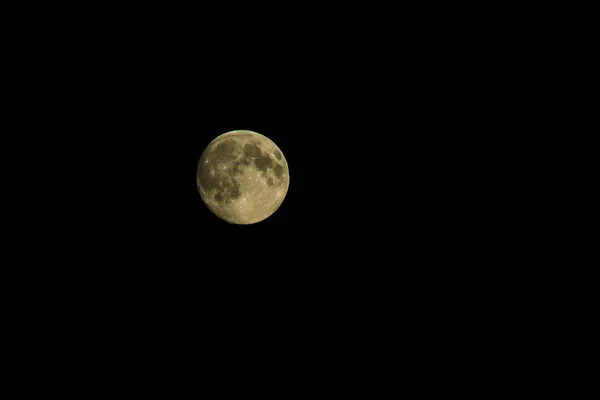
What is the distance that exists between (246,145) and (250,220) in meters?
0.84

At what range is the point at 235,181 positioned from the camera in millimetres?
3736

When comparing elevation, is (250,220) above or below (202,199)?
below

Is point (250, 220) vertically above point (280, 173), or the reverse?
point (280, 173)

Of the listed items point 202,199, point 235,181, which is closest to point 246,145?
point 235,181

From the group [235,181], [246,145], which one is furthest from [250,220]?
[246,145]

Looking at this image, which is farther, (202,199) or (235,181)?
(202,199)

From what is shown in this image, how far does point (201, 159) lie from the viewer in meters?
4.05

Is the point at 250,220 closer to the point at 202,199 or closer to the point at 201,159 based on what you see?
the point at 202,199

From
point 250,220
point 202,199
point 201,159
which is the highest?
point 201,159

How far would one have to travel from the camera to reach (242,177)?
372 cm

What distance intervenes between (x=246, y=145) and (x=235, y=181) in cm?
42

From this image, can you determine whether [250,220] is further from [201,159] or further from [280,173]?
[201,159]

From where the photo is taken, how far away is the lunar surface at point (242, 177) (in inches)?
148

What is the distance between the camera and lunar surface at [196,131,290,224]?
3.75m
